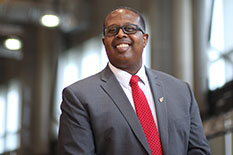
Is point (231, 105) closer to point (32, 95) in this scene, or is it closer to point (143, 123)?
point (143, 123)

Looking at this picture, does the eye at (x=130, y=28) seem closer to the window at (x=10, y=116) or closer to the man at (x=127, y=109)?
the man at (x=127, y=109)

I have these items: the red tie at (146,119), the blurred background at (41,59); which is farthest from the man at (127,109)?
the blurred background at (41,59)

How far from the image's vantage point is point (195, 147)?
2641 mm

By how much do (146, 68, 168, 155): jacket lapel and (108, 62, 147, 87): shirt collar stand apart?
4 cm

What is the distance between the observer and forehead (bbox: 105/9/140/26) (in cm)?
265

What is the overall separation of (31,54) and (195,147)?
11.5 meters

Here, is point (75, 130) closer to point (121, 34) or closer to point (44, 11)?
point (121, 34)

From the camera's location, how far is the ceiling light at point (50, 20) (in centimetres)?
1334

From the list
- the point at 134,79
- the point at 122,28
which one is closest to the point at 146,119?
the point at 134,79

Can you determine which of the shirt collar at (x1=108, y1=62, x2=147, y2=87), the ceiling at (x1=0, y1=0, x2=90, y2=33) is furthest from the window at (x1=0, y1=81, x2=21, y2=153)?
the shirt collar at (x1=108, y1=62, x2=147, y2=87)

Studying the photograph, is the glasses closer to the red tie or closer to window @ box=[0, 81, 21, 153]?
the red tie

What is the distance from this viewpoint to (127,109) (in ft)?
8.31

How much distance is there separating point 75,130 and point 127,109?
0.92 feet

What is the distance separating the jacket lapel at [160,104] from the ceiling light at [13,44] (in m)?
11.2
